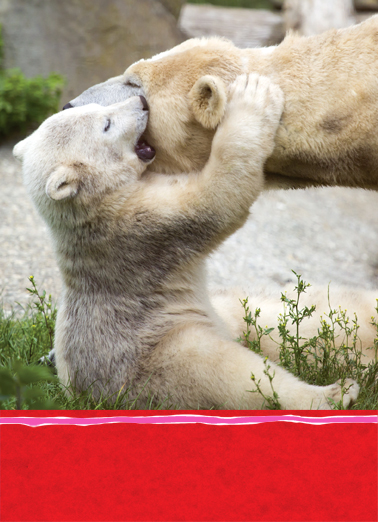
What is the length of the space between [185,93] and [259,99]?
36 centimetres

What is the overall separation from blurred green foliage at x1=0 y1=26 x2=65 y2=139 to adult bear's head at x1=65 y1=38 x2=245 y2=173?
16.0ft

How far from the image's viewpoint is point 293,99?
9.20 feet

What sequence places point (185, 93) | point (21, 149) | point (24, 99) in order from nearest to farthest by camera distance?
point (185, 93)
point (21, 149)
point (24, 99)

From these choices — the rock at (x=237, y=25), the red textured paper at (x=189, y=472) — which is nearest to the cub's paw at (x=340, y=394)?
the red textured paper at (x=189, y=472)

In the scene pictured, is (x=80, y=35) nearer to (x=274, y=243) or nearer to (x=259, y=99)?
(x=274, y=243)

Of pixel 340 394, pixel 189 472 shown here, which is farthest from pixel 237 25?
pixel 189 472

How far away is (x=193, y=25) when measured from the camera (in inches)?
467

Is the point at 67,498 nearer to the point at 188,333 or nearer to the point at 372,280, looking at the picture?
the point at 188,333

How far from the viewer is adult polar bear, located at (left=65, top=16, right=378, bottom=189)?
2727 mm

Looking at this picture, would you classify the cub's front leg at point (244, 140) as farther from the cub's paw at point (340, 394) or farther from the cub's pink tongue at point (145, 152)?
the cub's paw at point (340, 394)

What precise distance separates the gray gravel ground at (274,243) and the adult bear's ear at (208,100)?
2563 mm

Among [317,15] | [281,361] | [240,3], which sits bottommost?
[281,361]

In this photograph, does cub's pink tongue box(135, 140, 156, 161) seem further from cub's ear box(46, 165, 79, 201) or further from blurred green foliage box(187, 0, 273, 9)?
blurred green foliage box(187, 0, 273, 9)

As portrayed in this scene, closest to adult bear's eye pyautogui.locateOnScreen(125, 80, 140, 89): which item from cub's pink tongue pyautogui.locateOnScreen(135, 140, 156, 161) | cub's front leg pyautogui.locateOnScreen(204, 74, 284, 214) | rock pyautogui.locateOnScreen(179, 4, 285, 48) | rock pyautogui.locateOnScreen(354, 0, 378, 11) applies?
cub's pink tongue pyautogui.locateOnScreen(135, 140, 156, 161)
